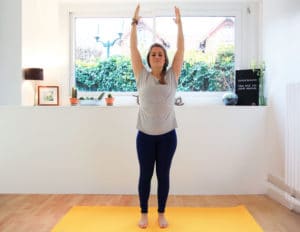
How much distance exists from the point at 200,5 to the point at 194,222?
2.45 metres

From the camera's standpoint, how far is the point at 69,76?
12.7 feet

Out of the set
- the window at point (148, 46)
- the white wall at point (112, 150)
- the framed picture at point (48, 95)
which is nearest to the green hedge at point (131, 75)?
the window at point (148, 46)

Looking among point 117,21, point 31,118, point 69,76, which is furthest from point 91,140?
point 117,21

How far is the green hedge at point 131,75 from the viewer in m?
3.87

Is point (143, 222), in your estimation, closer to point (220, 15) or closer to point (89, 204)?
point (89, 204)

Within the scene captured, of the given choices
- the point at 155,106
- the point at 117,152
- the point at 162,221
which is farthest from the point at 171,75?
the point at 117,152

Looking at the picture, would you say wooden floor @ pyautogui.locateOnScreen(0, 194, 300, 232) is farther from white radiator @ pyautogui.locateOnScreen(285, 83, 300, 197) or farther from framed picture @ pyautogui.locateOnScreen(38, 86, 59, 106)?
framed picture @ pyautogui.locateOnScreen(38, 86, 59, 106)

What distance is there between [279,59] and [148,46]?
1467mm

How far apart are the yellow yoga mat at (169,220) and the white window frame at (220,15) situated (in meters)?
1.44

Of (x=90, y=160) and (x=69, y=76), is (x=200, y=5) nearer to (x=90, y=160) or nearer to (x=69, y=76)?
(x=69, y=76)

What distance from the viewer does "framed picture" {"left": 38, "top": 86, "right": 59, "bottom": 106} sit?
11.7 ft

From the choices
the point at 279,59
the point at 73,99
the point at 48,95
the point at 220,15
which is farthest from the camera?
the point at 220,15

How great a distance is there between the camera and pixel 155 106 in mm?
2277

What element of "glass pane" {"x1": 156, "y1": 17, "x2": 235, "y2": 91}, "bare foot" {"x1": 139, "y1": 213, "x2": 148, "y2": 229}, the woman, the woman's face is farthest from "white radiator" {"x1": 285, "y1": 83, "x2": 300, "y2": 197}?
"glass pane" {"x1": 156, "y1": 17, "x2": 235, "y2": 91}
